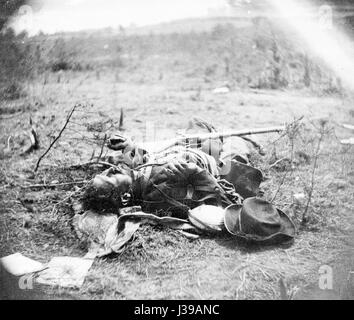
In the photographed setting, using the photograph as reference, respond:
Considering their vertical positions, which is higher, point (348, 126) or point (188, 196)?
point (188, 196)

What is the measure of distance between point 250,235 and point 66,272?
157cm

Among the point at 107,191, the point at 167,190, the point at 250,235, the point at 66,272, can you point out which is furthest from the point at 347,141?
the point at 66,272

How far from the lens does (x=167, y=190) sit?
3225 mm

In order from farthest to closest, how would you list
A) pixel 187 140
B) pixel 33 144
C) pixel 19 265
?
1. pixel 33 144
2. pixel 187 140
3. pixel 19 265

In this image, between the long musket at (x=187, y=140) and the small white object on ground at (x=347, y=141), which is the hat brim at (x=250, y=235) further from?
the small white object on ground at (x=347, y=141)

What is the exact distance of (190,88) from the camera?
29.1 feet

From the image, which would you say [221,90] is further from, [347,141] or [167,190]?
[167,190]

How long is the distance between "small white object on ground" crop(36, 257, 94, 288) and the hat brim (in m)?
1.25

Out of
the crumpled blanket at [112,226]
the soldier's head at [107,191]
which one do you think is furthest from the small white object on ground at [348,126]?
the soldier's head at [107,191]

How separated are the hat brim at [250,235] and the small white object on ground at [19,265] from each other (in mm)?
1634
